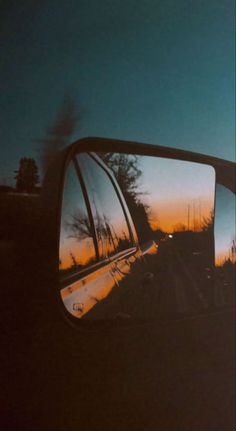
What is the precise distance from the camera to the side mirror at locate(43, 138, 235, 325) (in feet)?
6.51

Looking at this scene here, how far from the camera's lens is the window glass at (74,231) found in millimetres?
1962

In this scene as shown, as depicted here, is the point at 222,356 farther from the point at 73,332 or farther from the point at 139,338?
the point at 73,332

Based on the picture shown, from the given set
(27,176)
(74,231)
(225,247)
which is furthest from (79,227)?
(225,247)

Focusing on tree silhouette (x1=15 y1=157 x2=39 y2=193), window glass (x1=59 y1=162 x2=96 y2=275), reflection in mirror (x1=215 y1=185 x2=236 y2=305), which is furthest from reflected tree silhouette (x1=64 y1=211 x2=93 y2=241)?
reflection in mirror (x1=215 y1=185 x2=236 y2=305)

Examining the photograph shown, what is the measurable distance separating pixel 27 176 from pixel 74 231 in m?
0.26

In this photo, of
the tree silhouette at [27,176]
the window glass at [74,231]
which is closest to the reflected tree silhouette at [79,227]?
the window glass at [74,231]

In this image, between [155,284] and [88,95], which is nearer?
[88,95]

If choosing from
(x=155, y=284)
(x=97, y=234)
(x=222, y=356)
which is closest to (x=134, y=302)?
(x=155, y=284)

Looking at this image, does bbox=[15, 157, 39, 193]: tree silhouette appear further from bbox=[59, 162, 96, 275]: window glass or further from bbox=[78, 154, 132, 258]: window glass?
bbox=[78, 154, 132, 258]: window glass

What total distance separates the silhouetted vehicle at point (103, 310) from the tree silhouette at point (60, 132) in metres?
0.03

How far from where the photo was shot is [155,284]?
89.8 inches

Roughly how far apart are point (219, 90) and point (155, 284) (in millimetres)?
949

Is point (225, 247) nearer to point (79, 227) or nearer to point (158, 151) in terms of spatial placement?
point (158, 151)

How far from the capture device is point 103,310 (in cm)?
210
